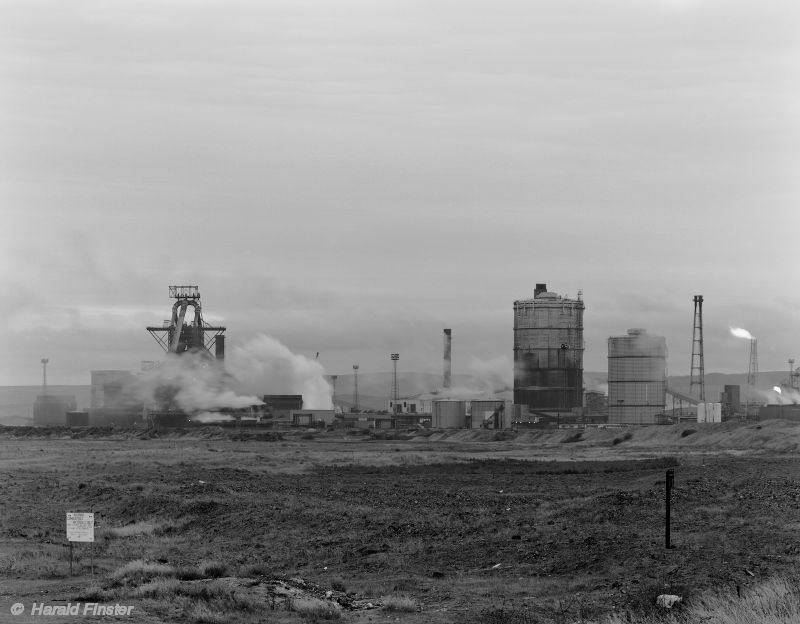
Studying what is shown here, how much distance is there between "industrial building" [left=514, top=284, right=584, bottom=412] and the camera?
171 metres

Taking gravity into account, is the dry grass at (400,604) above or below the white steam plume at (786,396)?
above

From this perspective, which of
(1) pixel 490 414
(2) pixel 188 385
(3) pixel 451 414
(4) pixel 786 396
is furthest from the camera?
(2) pixel 188 385

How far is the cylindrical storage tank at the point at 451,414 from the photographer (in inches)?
6693

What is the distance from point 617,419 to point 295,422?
49.0m

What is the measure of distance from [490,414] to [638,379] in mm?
21971

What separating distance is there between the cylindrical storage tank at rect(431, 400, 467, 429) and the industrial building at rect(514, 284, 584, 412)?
9.39 m

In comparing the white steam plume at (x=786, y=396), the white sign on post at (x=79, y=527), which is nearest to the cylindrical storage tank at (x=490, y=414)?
the white steam plume at (x=786, y=396)

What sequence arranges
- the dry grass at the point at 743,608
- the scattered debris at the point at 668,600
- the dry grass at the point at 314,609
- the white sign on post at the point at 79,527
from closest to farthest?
1. the dry grass at the point at 743,608
2. the scattered debris at the point at 668,600
3. the dry grass at the point at 314,609
4. the white sign on post at the point at 79,527

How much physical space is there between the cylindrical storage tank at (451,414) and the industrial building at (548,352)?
9392 millimetres

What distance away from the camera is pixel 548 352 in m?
171

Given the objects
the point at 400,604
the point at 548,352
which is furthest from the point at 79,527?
the point at 548,352

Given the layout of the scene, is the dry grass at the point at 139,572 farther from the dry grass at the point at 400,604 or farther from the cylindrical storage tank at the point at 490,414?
the cylindrical storage tank at the point at 490,414

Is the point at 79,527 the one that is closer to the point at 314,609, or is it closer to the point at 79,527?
the point at 79,527

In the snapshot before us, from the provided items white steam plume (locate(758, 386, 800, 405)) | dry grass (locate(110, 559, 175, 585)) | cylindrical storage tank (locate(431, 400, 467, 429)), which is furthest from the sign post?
white steam plume (locate(758, 386, 800, 405))
